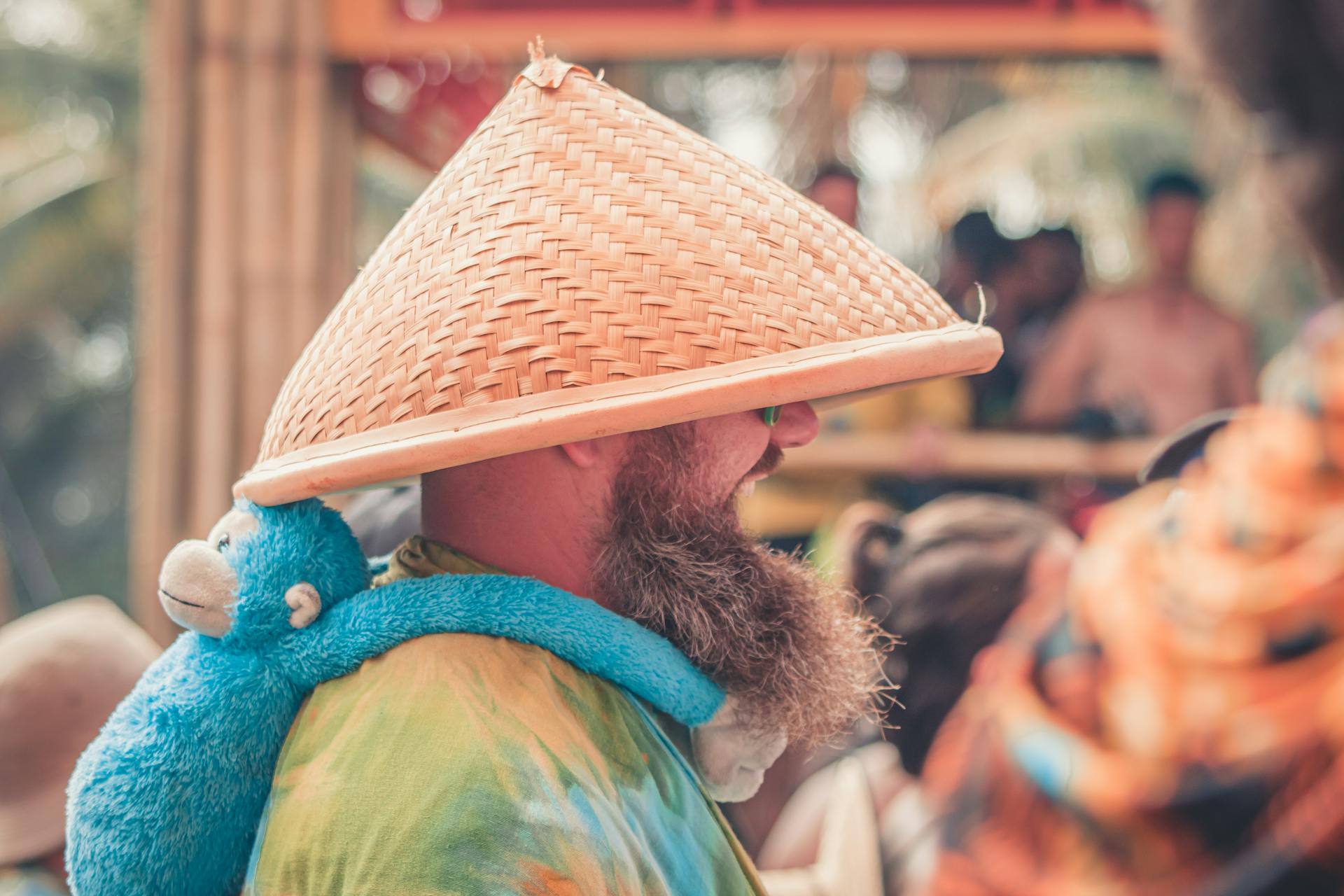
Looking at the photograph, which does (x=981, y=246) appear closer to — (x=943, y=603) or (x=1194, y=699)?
(x=943, y=603)

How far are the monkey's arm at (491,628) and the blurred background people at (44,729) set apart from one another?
105 centimetres

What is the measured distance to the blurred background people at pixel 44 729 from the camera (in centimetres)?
201

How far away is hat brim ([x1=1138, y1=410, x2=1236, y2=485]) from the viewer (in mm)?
1988

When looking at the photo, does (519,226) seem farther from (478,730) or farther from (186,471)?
(186,471)

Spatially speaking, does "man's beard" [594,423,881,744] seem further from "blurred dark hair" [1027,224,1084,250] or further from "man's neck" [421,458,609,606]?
"blurred dark hair" [1027,224,1084,250]

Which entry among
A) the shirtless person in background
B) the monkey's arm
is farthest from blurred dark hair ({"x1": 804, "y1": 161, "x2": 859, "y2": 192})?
the monkey's arm

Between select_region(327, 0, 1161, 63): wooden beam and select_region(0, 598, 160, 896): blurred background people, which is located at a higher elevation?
select_region(327, 0, 1161, 63): wooden beam

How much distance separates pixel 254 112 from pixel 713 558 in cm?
321

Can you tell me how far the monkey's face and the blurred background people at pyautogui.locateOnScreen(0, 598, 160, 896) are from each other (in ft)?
3.26

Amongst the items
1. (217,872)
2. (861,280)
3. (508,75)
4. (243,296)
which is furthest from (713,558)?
(508,75)

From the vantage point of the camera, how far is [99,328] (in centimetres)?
1584

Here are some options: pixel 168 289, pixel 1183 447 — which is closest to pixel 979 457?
pixel 1183 447

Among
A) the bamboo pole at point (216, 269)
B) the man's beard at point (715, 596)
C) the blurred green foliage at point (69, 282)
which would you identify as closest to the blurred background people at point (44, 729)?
the man's beard at point (715, 596)

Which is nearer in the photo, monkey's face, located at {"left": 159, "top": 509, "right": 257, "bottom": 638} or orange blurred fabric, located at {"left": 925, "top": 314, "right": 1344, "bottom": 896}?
monkey's face, located at {"left": 159, "top": 509, "right": 257, "bottom": 638}
